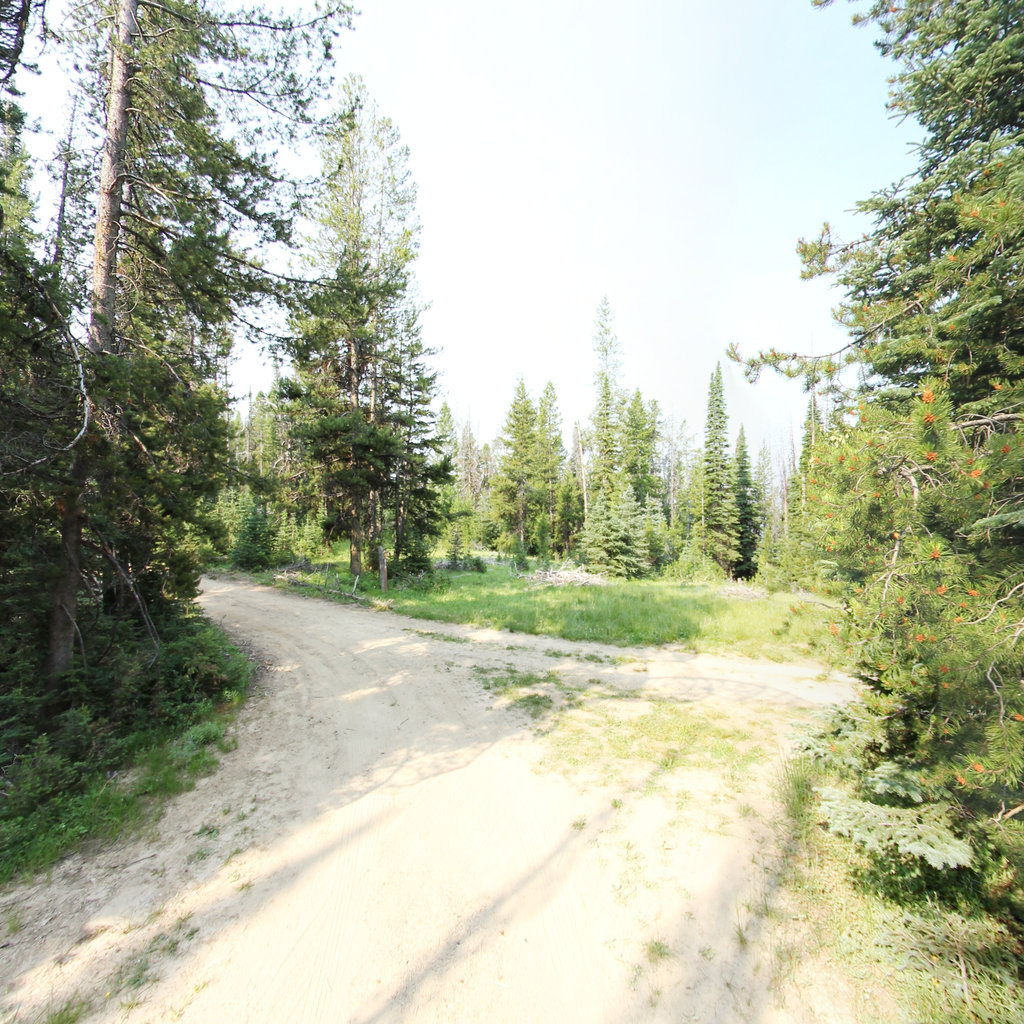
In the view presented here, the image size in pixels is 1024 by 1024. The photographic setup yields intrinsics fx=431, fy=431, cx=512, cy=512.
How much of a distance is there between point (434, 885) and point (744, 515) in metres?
40.4

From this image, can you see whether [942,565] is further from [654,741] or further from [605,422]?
[605,422]

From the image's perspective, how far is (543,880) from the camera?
3.58 m

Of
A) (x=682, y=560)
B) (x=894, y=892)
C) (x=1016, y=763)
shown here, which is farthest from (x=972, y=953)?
(x=682, y=560)

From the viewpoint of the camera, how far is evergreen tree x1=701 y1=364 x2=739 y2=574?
34.8 metres

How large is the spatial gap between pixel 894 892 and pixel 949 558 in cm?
268

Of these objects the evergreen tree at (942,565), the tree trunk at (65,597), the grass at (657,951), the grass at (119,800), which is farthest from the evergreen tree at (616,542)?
the tree trunk at (65,597)

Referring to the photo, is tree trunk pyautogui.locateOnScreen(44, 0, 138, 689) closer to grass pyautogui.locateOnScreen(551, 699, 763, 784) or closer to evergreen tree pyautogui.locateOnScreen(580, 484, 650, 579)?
grass pyautogui.locateOnScreen(551, 699, 763, 784)

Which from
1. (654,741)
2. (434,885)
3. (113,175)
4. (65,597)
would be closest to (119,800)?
(65,597)

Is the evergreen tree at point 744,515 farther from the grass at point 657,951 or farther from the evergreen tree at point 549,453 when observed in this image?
the grass at point 657,951

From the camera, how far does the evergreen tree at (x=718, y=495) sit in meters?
34.8

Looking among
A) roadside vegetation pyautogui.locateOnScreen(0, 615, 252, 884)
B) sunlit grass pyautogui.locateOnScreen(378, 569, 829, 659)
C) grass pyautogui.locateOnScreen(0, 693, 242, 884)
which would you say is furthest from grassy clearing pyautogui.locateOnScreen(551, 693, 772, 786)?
roadside vegetation pyautogui.locateOnScreen(0, 615, 252, 884)

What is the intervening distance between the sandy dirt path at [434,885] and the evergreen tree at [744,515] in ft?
110

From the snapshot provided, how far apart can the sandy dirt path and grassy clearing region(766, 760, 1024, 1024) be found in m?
0.25

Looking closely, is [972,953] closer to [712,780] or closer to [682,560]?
[712,780]
